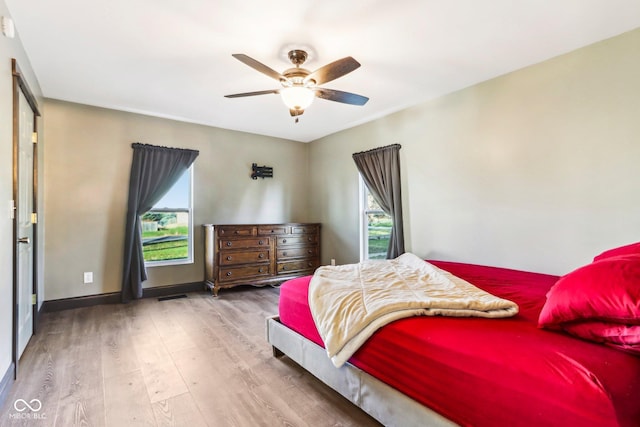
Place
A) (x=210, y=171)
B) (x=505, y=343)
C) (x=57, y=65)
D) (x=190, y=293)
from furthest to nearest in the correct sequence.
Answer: (x=210, y=171) → (x=190, y=293) → (x=57, y=65) → (x=505, y=343)

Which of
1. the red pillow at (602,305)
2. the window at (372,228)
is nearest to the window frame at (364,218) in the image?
the window at (372,228)

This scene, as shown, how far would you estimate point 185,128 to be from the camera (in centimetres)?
443

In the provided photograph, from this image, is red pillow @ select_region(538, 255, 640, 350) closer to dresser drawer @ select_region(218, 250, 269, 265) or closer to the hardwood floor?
the hardwood floor

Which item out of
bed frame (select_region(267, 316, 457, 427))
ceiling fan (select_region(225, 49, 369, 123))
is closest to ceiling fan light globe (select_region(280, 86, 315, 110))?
ceiling fan (select_region(225, 49, 369, 123))

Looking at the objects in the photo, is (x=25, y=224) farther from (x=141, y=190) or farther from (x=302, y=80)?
(x=302, y=80)

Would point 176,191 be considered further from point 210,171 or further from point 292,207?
point 292,207

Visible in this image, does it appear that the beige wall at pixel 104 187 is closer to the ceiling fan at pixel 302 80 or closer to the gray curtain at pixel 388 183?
the gray curtain at pixel 388 183

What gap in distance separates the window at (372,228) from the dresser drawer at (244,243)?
1422mm

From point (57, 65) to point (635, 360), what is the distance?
170 inches

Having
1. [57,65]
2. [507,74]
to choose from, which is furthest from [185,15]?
[507,74]

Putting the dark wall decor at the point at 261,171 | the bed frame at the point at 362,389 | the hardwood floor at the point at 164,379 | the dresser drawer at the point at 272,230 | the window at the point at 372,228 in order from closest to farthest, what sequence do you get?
1. the bed frame at the point at 362,389
2. the hardwood floor at the point at 164,379
3. the window at the point at 372,228
4. the dresser drawer at the point at 272,230
5. the dark wall decor at the point at 261,171

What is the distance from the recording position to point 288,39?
2389 mm

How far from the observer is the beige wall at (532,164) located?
7.77 feet

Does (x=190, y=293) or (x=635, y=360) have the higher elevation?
(x=635, y=360)
